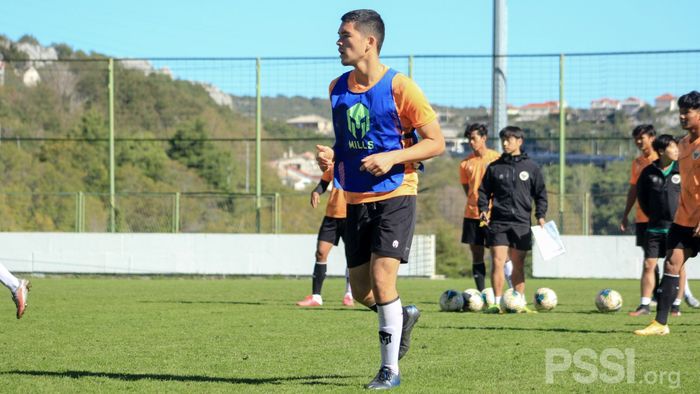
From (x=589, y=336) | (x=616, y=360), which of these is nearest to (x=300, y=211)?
(x=589, y=336)

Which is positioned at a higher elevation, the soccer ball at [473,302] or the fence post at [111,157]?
the fence post at [111,157]

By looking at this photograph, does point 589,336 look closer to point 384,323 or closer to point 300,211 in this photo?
point 384,323

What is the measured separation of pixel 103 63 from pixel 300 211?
672 centimetres

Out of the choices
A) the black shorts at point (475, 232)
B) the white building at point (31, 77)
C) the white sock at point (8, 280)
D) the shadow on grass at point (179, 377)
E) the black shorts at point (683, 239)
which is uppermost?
the white building at point (31, 77)

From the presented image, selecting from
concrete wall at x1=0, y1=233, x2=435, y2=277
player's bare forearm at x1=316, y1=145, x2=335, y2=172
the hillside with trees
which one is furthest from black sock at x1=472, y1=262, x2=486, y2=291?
the hillside with trees

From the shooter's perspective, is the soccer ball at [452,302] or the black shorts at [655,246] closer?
the black shorts at [655,246]

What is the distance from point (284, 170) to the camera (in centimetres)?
3177

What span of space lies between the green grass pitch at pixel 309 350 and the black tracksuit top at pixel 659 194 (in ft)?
4.02

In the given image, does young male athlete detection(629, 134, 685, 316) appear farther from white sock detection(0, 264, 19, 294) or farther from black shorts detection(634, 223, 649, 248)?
white sock detection(0, 264, 19, 294)

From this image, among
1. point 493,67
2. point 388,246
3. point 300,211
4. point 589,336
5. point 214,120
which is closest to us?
point 388,246

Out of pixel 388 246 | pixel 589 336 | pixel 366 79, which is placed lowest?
pixel 589 336

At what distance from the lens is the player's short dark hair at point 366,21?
7.05 m

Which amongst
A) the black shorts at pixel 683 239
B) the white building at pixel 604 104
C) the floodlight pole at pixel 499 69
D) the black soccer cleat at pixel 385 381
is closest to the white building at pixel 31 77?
the floodlight pole at pixel 499 69

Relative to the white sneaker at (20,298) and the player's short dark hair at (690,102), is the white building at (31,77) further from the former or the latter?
the player's short dark hair at (690,102)
